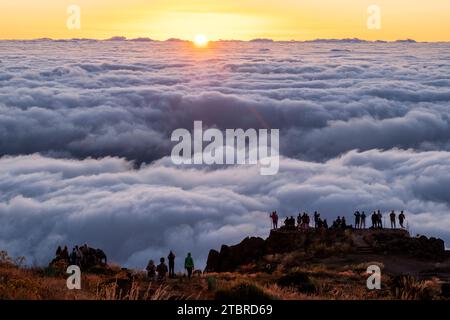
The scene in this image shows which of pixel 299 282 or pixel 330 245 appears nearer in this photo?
pixel 299 282

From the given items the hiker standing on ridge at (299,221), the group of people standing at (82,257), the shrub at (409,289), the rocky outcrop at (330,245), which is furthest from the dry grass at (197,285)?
the hiker standing on ridge at (299,221)

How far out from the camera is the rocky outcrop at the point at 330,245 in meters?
27.0

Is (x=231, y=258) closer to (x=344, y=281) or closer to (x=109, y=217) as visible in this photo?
(x=344, y=281)

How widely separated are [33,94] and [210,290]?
176708 millimetres

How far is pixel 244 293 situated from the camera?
439 inches

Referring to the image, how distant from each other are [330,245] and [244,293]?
1759cm

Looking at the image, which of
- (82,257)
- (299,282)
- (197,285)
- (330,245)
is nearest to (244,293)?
(197,285)

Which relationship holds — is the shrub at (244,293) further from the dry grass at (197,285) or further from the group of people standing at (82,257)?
the group of people standing at (82,257)

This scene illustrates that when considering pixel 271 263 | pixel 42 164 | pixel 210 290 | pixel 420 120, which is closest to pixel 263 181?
pixel 42 164

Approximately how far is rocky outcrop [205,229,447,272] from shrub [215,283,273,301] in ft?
51.8

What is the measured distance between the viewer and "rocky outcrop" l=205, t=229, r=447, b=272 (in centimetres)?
2695

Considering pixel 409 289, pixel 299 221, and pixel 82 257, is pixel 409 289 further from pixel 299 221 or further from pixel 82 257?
pixel 299 221

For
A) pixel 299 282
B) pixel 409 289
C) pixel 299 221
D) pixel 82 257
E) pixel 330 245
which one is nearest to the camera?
pixel 409 289

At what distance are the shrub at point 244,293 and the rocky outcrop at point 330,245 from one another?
51.8 feet
